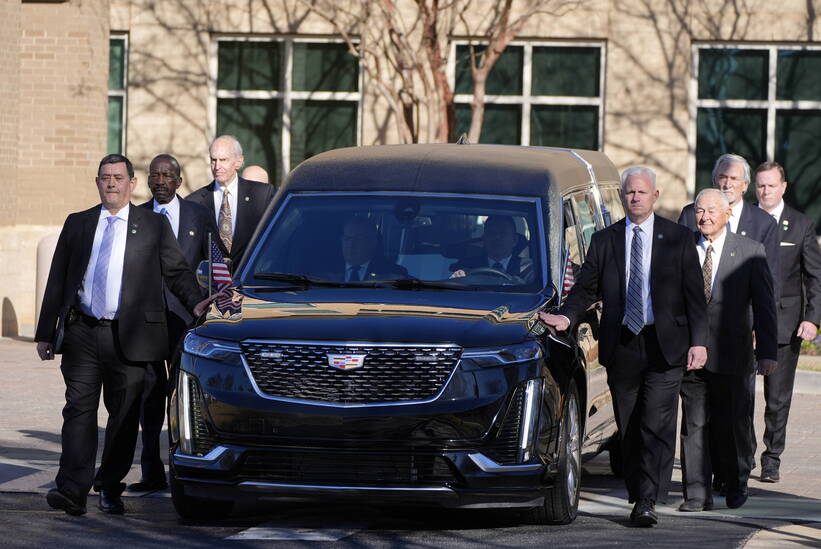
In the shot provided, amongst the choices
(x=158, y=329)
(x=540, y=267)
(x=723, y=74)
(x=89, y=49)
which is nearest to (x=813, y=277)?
(x=540, y=267)

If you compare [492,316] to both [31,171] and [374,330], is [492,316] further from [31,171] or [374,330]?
[31,171]

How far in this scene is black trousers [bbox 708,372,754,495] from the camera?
10023mm

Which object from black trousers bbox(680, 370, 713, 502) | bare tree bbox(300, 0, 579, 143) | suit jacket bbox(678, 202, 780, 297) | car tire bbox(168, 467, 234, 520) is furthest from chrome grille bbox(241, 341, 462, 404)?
bare tree bbox(300, 0, 579, 143)

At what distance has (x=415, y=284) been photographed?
9.19 metres

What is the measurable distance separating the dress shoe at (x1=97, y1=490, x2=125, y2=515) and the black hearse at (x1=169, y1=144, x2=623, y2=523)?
70 centimetres

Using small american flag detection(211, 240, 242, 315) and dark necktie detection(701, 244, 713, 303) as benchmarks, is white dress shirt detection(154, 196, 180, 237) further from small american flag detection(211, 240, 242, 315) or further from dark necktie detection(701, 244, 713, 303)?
dark necktie detection(701, 244, 713, 303)

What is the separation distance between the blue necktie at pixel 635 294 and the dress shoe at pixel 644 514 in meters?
0.88

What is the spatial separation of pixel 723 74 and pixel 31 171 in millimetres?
9038

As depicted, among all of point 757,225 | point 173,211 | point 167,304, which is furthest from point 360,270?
point 757,225

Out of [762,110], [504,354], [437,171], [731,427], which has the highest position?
[762,110]

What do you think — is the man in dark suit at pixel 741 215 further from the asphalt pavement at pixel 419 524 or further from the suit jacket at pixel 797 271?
the asphalt pavement at pixel 419 524

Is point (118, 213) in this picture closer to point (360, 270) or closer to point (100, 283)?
point (100, 283)

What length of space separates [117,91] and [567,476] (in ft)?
53.6

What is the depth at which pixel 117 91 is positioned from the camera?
2417 centimetres
